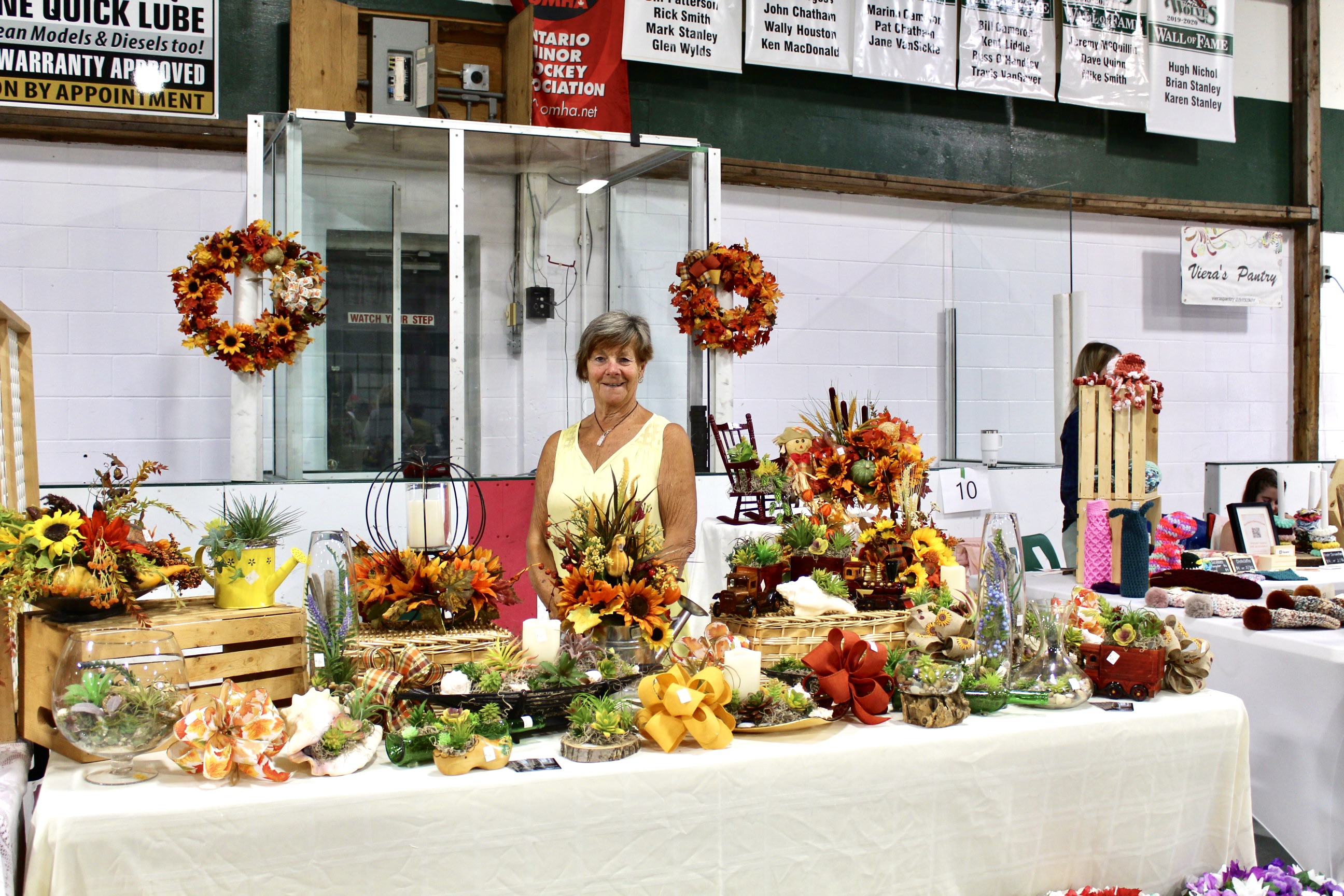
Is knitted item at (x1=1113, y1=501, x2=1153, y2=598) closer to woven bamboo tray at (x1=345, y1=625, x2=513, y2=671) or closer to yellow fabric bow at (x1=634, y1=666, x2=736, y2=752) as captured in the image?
yellow fabric bow at (x1=634, y1=666, x2=736, y2=752)

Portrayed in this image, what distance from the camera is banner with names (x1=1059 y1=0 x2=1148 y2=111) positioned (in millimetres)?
6090

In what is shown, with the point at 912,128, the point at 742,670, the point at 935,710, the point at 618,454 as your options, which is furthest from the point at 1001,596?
the point at 912,128

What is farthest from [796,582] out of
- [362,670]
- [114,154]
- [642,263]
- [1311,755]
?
[114,154]

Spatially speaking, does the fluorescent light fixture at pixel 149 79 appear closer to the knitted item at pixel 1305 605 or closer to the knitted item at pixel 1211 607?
the knitted item at pixel 1211 607

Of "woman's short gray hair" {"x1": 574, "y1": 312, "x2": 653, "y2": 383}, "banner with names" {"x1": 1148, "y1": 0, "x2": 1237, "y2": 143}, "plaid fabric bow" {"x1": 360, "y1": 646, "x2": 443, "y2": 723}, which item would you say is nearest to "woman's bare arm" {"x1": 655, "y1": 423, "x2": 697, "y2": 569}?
"woman's short gray hair" {"x1": 574, "y1": 312, "x2": 653, "y2": 383}

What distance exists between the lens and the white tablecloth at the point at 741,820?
53.3 inches

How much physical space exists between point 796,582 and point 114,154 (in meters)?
4.07

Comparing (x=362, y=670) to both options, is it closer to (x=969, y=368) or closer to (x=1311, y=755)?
(x=1311, y=755)

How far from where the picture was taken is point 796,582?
6.94 ft

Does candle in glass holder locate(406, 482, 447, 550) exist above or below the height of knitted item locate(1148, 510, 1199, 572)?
above

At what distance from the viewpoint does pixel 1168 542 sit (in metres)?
3.45

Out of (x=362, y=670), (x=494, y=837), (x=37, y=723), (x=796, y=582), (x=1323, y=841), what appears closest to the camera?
(x=494, y=837)

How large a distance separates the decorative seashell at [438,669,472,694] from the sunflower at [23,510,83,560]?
59cm

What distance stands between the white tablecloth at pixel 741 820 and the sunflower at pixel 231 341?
107 inches
